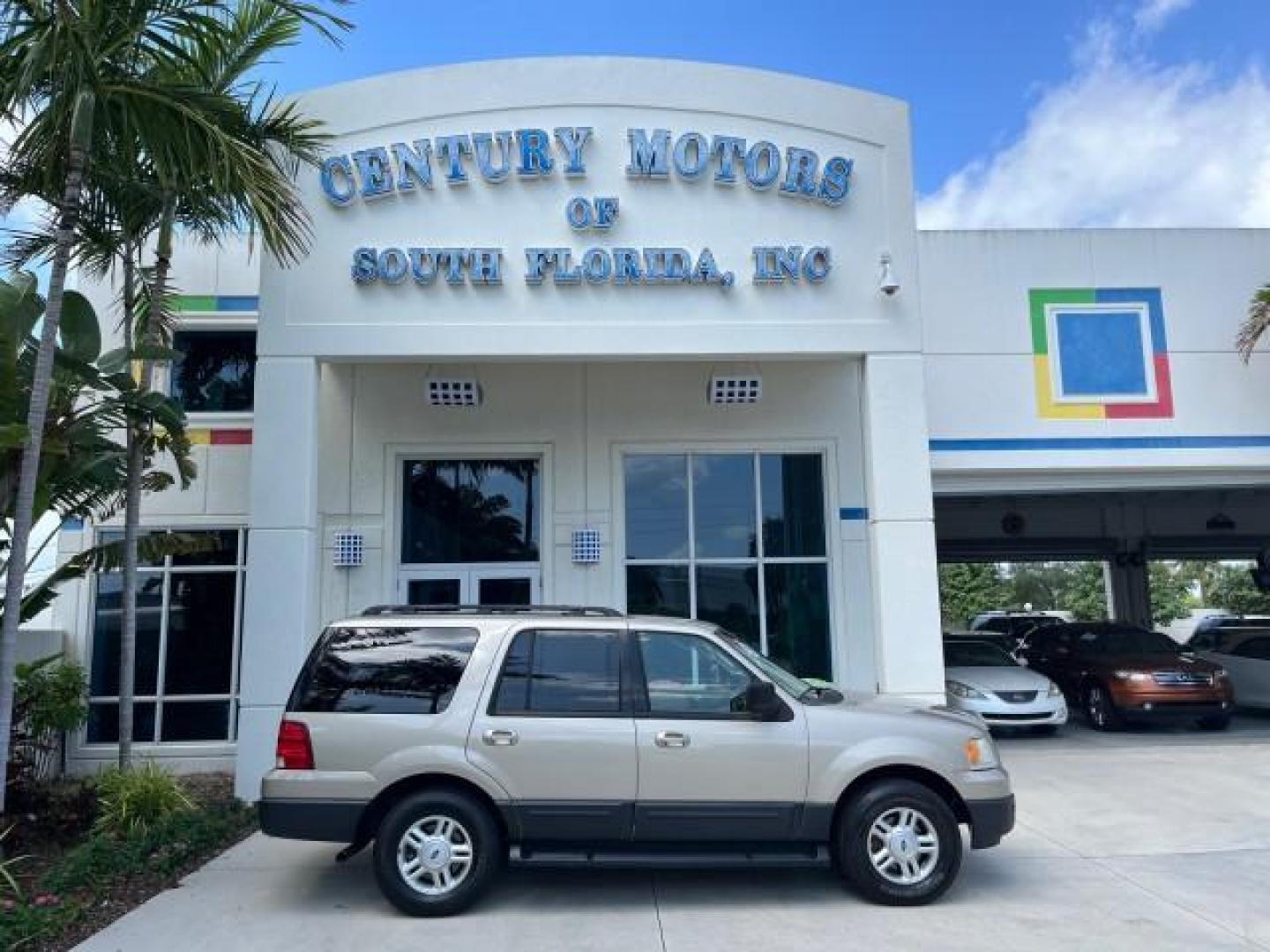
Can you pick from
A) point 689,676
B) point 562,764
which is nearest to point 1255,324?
point 689,676

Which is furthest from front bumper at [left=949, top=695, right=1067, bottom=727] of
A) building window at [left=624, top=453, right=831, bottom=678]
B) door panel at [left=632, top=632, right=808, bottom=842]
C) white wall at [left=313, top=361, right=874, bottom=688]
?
door panel at [left=632, top=632, right=808, bottom=842]

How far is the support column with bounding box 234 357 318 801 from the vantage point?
9656mm

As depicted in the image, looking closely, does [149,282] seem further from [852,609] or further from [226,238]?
[852,609]

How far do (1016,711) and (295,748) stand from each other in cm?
1062

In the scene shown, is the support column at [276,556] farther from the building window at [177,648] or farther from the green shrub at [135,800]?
the building window at [177,648]

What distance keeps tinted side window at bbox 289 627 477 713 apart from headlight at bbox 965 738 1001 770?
10.8 ft

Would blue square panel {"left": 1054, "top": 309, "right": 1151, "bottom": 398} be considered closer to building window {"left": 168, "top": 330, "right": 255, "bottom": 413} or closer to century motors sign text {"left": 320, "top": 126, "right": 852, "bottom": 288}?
century motors sign text {"left": 320, "top": 126, "right": 852, "bottom": 288}

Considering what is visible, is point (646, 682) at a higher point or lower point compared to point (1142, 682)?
higher

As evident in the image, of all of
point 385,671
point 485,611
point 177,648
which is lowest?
point 177,648

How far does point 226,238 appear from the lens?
41.1 feet

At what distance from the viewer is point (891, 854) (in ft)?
20.4

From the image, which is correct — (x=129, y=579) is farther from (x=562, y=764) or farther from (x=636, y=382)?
(x=636, y=382)

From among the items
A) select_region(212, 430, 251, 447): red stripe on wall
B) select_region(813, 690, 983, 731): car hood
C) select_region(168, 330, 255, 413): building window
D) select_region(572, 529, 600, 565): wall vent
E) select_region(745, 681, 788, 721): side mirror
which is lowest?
select_region(813, 690, 983, 731): car hood

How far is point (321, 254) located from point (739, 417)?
5252 millimetres
